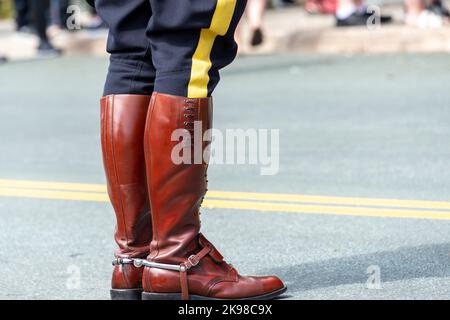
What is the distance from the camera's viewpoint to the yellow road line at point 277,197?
4750 mm

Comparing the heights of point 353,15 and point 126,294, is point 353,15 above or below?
above

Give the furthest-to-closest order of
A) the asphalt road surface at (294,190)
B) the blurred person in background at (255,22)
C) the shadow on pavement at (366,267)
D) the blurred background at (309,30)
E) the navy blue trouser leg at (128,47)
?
1. the blurred person in background at (255,22)
2. the blurred background at (309,30)
3. the asphalt road surface at (294,190)
4. the shadow on pavement at (366,267)
5. the navy blue trouser leg at (128,47)

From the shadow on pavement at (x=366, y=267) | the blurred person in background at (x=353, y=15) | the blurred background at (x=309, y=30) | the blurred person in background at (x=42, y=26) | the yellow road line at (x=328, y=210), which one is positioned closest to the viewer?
the shadow on pavement at (x=366, y=267)

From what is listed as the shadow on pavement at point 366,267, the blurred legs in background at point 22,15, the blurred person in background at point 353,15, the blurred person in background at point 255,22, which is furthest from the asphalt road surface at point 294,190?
the blurred legs in background at point 22,15

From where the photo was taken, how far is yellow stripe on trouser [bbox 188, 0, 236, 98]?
10.5 ft

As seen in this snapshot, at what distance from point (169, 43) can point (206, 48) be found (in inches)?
3.8

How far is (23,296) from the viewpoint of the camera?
11.6 ft

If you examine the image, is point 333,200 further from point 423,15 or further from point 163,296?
point 423,15

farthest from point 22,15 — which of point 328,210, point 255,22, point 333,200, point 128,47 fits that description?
point 128,47

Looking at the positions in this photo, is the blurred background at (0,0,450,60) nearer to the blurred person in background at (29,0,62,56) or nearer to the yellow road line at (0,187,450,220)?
the blurred person in background at (29,0,62,56)

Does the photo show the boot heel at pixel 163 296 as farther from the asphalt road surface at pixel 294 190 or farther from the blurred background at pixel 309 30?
the blurred background at pixel 309 30

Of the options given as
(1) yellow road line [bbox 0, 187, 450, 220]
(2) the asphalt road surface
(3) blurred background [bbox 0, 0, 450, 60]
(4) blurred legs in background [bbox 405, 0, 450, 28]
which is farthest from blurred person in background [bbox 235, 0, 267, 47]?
(1) yellow road line [bbox 0, 187, 450, 220]

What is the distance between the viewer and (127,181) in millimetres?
3348

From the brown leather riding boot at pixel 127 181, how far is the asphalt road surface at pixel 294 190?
0.17 m
